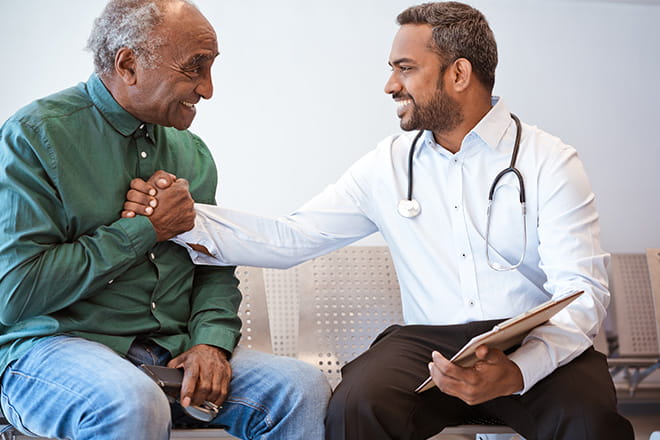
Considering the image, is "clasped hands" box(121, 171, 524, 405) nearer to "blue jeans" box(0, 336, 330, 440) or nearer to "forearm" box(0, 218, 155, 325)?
"forearm" box(0, 218, 155, 325)

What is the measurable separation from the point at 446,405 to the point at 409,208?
648 millimetres

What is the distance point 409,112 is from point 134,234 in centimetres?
104

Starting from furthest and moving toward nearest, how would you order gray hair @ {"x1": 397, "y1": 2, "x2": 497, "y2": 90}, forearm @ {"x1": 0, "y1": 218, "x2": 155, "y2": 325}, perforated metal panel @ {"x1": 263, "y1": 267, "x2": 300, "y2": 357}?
1. perforated metal panel @ {"x1": 263, "y1": 267, "x2": 300, "y2": 357}
2. gray hair @ {"x1": 397, "y1": 2, "x2": 497, "y2": 90}
3. forearm @ {"x1": 0, "y1": 218, "x2": 155, "y2": 325}

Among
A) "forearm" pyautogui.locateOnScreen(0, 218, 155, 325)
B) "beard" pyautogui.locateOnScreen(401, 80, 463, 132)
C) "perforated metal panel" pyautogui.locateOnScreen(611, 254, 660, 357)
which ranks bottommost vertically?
"perforated metal panel" pyautogui.locateOnScreen(611, 254, 660, 357)

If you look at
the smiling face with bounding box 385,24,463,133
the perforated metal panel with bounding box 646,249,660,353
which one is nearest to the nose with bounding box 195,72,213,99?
the smiling face with bounding box 385,24,463,133

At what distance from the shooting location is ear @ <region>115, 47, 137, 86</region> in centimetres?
192

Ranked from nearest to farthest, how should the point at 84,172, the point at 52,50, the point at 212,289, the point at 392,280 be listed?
the point at 84,172 < the point at 212,289 < the point at 392,280 < the point at 52,50

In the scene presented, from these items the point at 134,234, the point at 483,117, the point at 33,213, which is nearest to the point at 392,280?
the point at 483,117

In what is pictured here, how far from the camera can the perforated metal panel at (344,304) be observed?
2.68 meters

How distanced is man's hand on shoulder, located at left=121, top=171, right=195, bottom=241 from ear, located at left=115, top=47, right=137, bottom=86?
273mm

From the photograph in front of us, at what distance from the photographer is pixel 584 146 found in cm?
443

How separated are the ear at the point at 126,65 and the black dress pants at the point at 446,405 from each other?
1.04 m

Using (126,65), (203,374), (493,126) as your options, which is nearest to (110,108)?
(126,65)

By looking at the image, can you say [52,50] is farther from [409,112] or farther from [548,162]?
[548,162]
